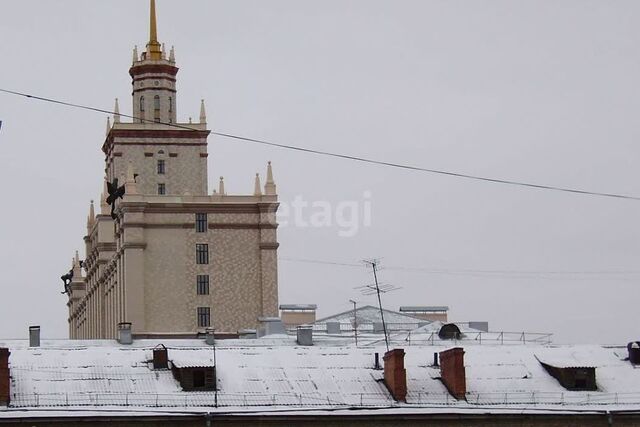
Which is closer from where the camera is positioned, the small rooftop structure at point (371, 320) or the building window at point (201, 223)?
the small rooftop structure at point (371, 320)

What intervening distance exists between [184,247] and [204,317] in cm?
589

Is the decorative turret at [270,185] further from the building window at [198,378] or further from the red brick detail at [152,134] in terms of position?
the building window at [198,378]

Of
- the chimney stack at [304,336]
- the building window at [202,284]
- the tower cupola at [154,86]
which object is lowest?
the chimney stack at [304,336]

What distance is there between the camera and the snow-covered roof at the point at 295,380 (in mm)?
78500

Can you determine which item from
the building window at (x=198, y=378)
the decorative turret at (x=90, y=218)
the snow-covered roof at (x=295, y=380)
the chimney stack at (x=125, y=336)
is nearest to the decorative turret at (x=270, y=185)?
the decorative turret at (x=90, y=218)

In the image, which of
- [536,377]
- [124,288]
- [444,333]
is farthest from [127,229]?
[536,377]

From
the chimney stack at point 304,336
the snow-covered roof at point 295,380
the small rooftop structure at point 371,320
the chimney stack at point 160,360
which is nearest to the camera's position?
the snow-covered roof at point 295,380

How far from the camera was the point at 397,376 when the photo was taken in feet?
268

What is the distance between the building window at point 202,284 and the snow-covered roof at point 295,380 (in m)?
70.3

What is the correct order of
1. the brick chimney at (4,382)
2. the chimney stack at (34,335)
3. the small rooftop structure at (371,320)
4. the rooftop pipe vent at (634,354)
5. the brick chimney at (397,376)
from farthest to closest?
the small rooftop structure at (371,320), the chimney stack at (34,335), the rooftop pipe vent at (634,354), the brick chimney at (397,376), the brick chimney at (4,382)

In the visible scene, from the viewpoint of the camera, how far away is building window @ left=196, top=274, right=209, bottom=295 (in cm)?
15825

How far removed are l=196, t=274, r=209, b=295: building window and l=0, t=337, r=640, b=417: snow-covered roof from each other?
70.3m

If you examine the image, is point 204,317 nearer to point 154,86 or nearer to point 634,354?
point 154,86

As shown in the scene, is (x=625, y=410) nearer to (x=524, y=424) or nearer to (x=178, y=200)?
(x=524, y=424)
